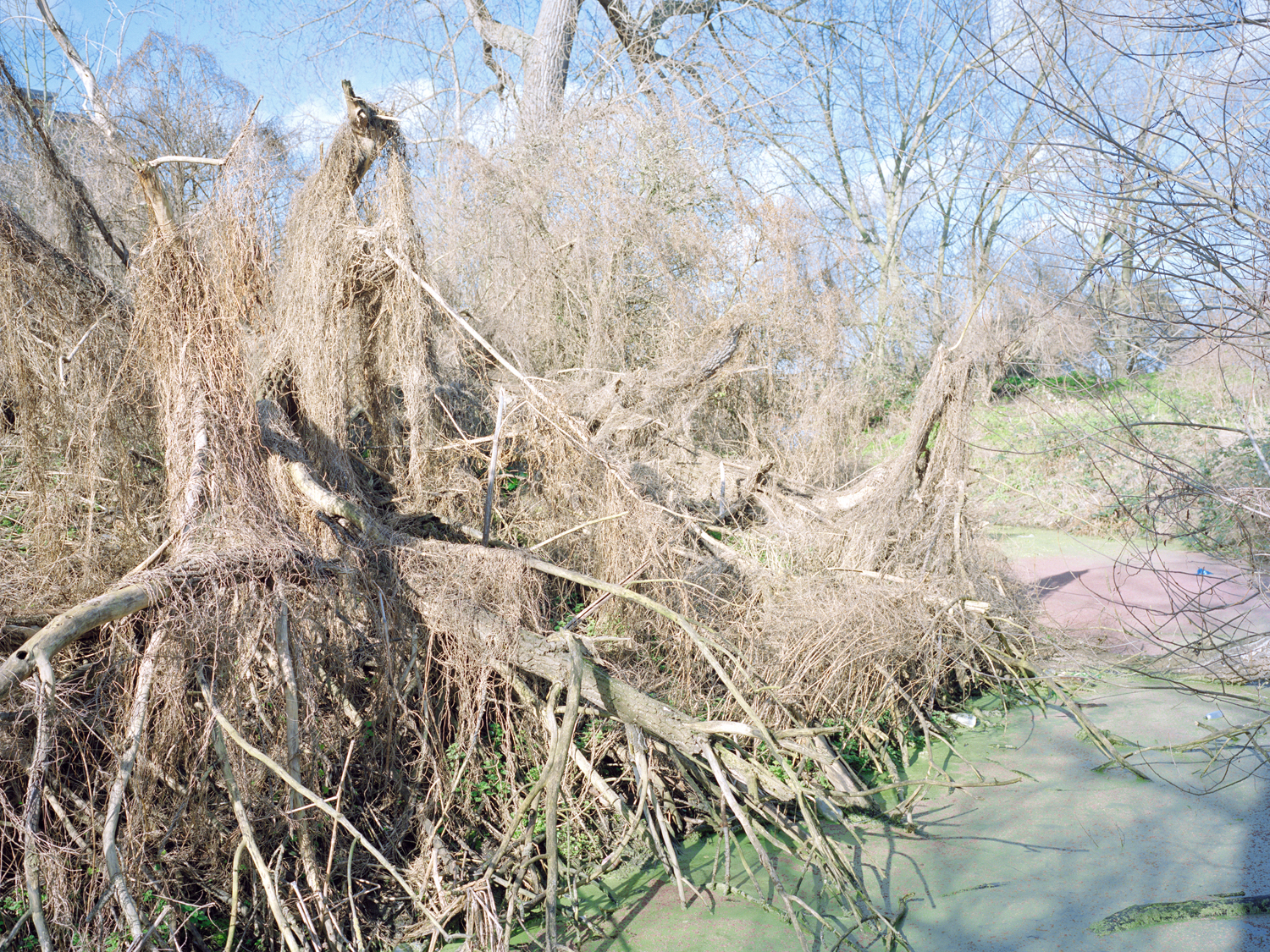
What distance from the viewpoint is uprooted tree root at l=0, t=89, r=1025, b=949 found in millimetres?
3725

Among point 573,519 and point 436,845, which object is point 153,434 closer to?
point 573,519

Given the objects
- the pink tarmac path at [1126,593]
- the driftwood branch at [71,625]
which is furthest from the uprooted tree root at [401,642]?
the pink tarmac path at [1126,593]

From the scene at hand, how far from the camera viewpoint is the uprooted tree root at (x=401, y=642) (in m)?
3.72

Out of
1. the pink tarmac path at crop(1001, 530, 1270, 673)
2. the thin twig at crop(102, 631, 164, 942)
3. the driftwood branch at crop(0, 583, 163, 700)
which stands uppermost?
the driftwood branch at crop(0, 583, 163, 700)

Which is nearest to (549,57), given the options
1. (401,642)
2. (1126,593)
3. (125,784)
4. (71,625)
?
(1126,593)

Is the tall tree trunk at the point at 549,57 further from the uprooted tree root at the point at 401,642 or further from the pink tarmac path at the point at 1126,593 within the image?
the pink tarmac path at the point at 1126,593

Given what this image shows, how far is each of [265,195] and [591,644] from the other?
3315 millimetres

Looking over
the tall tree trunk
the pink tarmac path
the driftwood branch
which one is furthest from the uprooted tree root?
the tall tree trunk

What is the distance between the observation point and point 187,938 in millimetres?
3848

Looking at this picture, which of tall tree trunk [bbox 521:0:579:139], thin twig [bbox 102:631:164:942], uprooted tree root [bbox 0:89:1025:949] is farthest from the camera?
tall tree trunk [bbox 521:0:579:139]

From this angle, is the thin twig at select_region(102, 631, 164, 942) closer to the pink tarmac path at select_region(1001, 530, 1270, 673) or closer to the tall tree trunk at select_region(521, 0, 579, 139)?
the pink tarmac path at select_region(1001, 530, 1270, 673)

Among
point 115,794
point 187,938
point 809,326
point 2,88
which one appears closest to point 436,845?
point 187,938

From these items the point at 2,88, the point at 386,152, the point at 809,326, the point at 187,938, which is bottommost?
the point at 187,938

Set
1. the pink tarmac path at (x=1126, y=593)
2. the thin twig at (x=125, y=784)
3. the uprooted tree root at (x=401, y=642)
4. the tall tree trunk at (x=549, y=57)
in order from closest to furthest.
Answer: the thin twig at (x=125, y=784)
the uprooted tree root at (x=401, y=642)
the pink tarmac path at (x=1126, y=593)
the tall tree trunk at (x=549, y=57)
